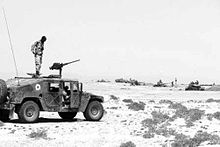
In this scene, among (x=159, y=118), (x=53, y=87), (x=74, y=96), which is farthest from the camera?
(x=159, y=118)

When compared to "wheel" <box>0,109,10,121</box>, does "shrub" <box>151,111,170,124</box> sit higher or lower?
lower

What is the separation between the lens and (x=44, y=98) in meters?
20.6

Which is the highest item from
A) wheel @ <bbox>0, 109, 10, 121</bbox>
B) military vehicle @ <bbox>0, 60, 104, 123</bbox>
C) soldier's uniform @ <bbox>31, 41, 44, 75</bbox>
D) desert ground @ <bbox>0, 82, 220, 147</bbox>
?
soldier's uniform @ <bbox>31, 41, 44, 75</bbox>

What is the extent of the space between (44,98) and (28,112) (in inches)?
38.1

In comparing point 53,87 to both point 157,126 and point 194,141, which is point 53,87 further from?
point 194,141

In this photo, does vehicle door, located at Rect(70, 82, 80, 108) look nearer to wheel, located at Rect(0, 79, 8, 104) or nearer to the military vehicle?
the military vehicle

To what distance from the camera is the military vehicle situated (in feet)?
64.8

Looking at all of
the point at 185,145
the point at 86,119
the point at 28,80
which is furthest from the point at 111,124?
the point at 185,145

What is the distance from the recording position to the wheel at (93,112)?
2189 cm

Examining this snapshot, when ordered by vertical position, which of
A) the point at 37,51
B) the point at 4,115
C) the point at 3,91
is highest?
the point at 37,51

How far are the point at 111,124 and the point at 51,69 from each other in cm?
393

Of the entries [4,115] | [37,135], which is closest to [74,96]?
[4,115]

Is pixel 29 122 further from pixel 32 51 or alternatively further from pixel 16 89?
pixel 32 51

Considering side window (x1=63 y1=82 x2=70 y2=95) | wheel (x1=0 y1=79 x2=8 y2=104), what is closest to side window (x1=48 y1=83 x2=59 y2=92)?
side window (x1=63 y1=82 x2=70 y2=95)
